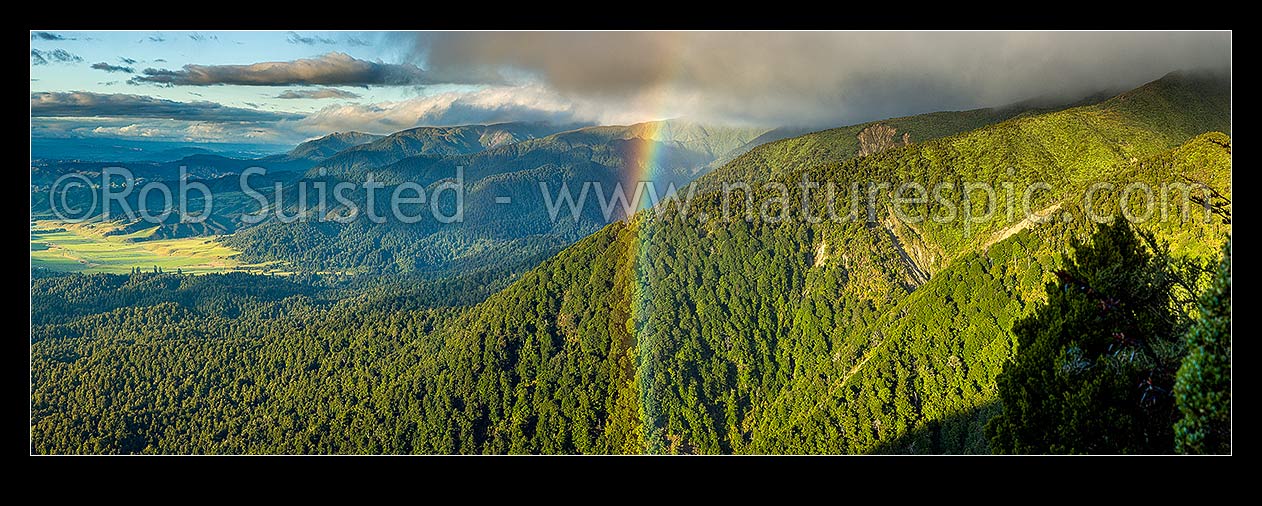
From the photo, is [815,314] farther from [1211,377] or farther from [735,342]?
[1211,377]

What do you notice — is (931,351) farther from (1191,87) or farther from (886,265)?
(1191,87)

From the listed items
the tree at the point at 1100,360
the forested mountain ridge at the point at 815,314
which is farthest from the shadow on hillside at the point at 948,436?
the tree at the point at 1100,360

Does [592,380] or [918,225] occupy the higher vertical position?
[918,225]

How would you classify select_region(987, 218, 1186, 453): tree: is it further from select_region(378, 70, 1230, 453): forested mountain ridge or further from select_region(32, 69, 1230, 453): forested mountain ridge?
select_region(378, 70, 1230, 453): forested mountain ridge

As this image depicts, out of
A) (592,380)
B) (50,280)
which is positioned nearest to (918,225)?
(592,380)

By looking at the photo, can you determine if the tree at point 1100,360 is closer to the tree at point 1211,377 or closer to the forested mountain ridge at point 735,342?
the tree at point 1211,377

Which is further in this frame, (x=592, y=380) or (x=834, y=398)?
(x=592, y=380)
